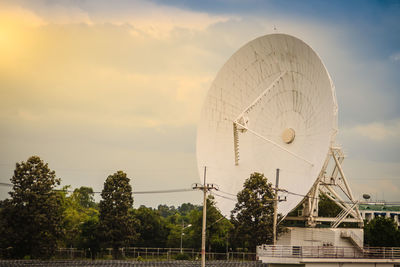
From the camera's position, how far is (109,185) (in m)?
57.8

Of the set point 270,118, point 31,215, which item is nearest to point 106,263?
point 31,215

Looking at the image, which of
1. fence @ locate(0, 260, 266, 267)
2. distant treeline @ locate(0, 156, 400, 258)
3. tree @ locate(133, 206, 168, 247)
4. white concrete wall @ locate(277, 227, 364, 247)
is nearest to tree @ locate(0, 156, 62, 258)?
distant treeline @ locate(0, 156, 400, 258)

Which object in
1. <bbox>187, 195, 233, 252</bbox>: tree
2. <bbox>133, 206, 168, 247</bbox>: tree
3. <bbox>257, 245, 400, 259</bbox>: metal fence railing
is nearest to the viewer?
<bbox>257, 245, 400, 259</bbox>: metal fence railing

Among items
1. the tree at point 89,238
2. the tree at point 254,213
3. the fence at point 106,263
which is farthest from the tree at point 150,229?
the fence at point 106,263

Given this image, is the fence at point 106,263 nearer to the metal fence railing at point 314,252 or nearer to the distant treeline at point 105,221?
the metal fence railing at point 314,252

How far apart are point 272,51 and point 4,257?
32527 mm

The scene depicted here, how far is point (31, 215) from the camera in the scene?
157 feet

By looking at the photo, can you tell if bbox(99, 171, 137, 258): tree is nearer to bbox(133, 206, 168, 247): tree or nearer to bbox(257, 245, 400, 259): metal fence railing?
bbox(257, 245, 400, 259): metal fence railing

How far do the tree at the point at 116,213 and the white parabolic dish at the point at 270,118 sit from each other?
9.11 m

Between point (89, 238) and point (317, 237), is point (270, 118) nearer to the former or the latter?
point (317, 237)

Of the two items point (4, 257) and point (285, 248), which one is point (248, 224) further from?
point (4, 257)

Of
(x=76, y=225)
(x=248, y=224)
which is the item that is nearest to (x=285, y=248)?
(x=248, y=224)

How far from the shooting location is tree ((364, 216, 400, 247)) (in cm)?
6919

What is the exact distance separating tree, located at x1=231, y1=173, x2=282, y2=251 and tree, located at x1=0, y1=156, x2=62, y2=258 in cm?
1928
